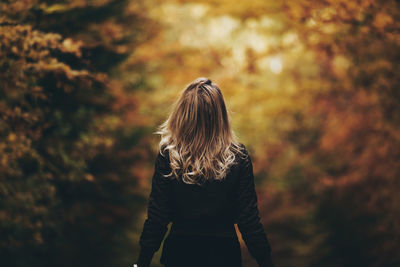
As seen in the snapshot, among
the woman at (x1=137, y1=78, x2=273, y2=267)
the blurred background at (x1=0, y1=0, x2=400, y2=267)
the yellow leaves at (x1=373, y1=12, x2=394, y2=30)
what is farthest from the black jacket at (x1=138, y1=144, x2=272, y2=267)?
the yellow leaves at (x1=373, y1=12, x2=394, y2=30)

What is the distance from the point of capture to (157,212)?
3.03 meters

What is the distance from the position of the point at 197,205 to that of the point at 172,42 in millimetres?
9793

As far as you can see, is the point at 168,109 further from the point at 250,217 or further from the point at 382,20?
the point at 250,217

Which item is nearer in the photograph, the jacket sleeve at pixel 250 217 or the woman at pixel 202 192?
the woman at pixel 202 192

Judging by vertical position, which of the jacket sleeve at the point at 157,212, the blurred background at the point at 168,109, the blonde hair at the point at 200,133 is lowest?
the jacket sleeve at the point at 157,212

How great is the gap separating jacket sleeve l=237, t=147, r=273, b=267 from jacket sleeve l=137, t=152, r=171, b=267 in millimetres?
469

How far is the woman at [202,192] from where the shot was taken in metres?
2.93

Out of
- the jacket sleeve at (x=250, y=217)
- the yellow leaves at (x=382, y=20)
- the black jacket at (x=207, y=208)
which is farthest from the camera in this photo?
the yellow leaves at (x=382, y=20)

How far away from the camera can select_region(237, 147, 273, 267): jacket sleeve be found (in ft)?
9.96

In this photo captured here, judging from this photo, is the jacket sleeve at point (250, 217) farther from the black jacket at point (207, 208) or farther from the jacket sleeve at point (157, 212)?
the jacket sleeve at point (157, 212)

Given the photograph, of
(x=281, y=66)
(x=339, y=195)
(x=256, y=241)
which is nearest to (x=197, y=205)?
(x=256, y=241)

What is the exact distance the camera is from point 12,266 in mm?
6926

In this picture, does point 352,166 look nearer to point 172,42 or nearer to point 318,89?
point 318,89

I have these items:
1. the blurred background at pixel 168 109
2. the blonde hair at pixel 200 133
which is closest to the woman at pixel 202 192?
the blonde hair at pixel 200 133
